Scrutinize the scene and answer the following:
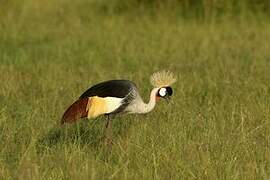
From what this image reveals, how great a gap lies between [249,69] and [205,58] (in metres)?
1.01

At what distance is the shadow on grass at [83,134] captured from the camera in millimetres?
5203

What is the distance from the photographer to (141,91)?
23.8 ft

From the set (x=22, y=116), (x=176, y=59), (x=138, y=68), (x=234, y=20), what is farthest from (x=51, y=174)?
(x=234, y=20)

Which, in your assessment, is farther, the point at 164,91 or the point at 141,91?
the point at 141,91

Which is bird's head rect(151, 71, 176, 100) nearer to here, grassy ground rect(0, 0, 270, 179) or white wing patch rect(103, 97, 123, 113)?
white wing patch rect(103, 97, 123, 113)

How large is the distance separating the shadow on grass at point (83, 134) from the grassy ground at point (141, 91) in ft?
0.04

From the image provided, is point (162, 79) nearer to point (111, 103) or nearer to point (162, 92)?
point (162, 92)

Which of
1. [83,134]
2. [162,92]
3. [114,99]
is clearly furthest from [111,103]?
[83,134]

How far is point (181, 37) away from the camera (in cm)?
1083

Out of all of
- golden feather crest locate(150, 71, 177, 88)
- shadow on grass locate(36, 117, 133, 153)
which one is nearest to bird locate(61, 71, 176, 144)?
golden feather crest locate(150, 71, 177, 88)

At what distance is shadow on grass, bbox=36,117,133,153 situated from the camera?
5203 mm

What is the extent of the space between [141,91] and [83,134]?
1843 millimetres

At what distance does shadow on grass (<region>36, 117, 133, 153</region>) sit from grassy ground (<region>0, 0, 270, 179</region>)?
12 millimetres

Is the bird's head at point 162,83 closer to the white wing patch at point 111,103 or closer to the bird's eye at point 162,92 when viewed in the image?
the bird's eye at point 162,92
